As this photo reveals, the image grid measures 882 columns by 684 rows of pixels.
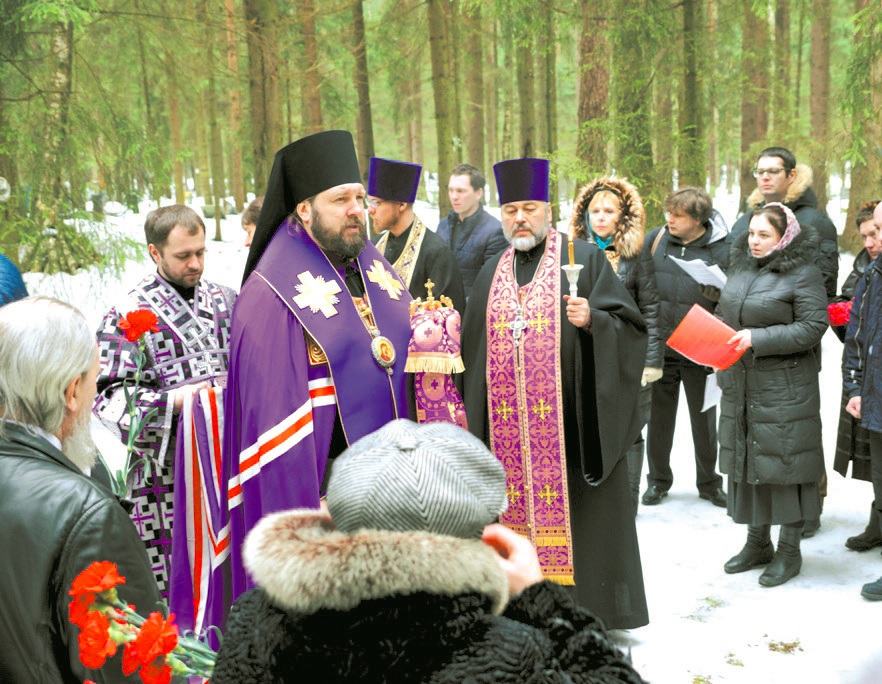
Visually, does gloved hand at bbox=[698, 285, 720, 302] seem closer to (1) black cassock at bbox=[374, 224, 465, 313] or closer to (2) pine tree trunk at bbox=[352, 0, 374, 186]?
(1) black cassock at bbox=[374, 224, 465, 313]

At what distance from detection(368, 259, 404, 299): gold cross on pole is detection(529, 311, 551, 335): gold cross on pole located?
2.67 feet

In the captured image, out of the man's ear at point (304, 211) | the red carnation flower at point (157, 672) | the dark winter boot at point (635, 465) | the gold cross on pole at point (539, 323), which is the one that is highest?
the man's ear at point (304, 211)

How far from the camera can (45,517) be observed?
1982 mm

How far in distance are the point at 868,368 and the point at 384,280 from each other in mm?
2935

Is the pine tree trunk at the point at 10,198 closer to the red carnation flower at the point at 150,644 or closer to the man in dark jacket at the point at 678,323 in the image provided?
the man in dark jacket at the point at 678,323

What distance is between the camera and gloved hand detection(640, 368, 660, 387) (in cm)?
621

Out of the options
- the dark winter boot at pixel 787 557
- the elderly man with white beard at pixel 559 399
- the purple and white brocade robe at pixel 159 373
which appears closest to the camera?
the purple and white brocade robe at pixel 159 373

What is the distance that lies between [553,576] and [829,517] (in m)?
2.84

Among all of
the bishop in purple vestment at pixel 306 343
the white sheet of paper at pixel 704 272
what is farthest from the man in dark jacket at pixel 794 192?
the bishop in purple vestment at pixel 306 343

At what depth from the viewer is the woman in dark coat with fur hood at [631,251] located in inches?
241

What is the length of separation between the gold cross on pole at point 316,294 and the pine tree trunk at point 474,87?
8857 mm

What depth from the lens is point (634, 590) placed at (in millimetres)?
4570

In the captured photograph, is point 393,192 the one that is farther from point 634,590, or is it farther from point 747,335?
point 634,590

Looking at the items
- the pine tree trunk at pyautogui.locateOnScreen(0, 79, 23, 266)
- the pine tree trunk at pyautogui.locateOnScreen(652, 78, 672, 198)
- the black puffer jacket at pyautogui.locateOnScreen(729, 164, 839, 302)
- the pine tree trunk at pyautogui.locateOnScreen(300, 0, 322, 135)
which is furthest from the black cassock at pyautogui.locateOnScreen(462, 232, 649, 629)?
the pine tree trunk at pyautogui.locateOnScreen(300, 0, 322, 135)
